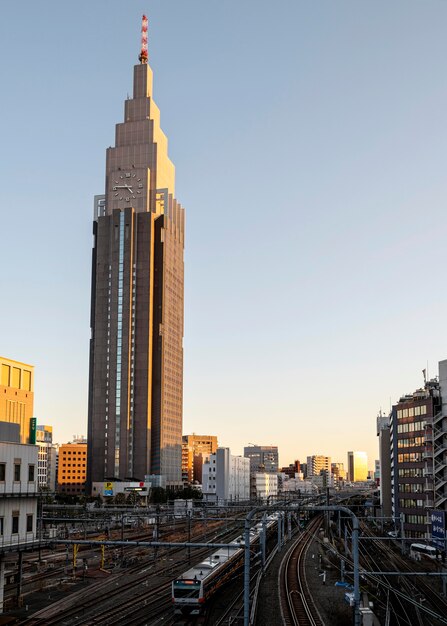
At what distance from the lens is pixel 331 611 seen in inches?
1930

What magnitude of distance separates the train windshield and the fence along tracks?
6384 millimetres

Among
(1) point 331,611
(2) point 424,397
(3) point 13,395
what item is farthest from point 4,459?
(2) point 424,397

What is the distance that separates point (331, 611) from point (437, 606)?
916 centimetres

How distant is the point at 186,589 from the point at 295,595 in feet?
39.8

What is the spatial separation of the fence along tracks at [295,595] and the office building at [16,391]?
34.3m

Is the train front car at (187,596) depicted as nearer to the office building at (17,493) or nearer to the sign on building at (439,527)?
the office building at (17,493)

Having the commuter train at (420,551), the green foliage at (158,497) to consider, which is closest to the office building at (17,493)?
the commuter train at (420,551)

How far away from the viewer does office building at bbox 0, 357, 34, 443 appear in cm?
7494

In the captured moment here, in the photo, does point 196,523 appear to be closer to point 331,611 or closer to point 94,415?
point 94,415

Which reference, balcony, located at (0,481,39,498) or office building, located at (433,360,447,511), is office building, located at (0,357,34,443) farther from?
office building, located at (433,360,447,511)

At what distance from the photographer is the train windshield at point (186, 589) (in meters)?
46.5

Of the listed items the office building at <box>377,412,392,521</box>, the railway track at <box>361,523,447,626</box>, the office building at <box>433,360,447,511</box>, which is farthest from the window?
the office building at <box>377,412,392,521</box>

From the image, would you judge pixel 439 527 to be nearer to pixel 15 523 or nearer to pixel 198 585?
pixel 198 585

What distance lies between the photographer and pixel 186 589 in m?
46.7
